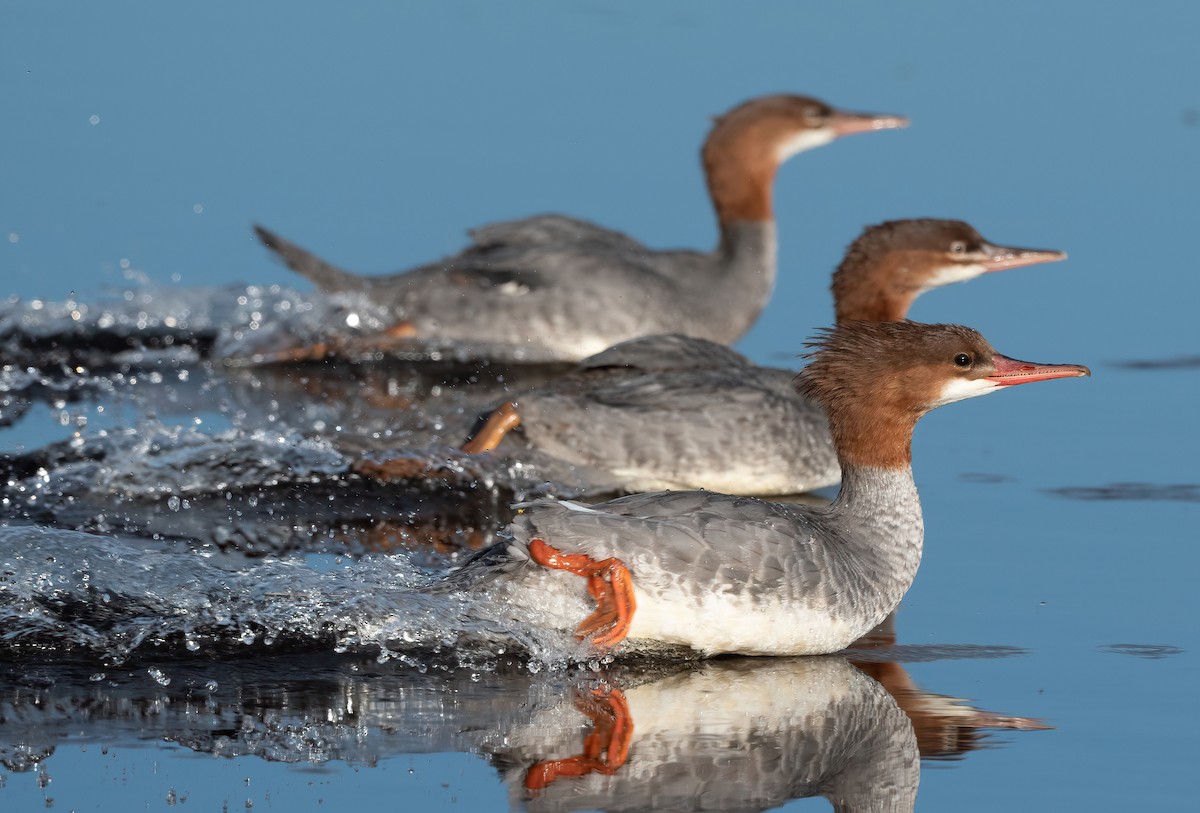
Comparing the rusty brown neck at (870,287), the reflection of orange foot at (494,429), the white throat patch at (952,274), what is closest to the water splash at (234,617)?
the reflection of orange foot at (494,429)

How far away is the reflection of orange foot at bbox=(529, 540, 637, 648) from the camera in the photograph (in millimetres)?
5750

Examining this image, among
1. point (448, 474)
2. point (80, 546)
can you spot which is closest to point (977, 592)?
point (448, 474)

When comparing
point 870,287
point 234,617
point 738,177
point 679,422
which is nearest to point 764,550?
point 234,617

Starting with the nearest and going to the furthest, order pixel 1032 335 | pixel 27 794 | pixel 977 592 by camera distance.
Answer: pixel 27 794, pixel 977 592, pixel 1032 335

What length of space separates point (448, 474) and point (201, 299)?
3410 mm

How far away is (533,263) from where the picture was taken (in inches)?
420

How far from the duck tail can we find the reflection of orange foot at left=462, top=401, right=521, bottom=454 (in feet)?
8.70

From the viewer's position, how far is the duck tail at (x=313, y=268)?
10523mm

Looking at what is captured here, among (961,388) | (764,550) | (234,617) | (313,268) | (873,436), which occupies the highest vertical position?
(313,268)

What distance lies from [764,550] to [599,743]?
997mm

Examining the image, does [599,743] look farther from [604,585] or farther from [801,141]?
[801,141]

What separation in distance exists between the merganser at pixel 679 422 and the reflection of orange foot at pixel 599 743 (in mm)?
2600

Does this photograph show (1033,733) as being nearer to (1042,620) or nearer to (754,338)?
(1042,620)

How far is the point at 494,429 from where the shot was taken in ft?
26.7
